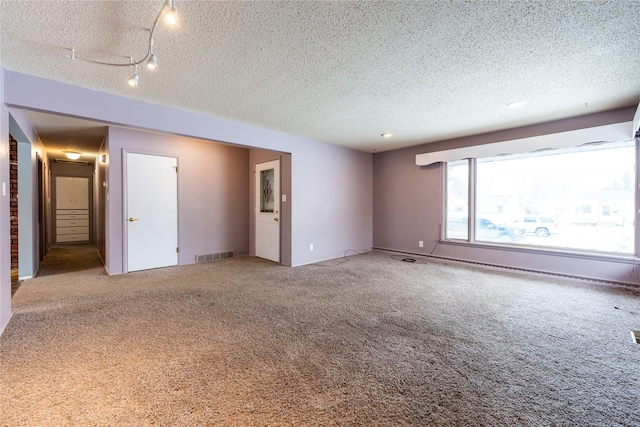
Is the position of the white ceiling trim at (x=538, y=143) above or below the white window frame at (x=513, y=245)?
above

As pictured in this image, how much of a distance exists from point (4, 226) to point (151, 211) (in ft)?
7.43

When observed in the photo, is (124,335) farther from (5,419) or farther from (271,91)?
(271,91)

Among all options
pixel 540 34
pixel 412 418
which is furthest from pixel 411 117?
pixel 412 418

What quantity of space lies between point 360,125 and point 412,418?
3807 millimetres

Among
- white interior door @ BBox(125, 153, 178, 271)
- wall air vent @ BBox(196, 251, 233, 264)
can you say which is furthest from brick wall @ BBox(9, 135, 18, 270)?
wall air vent @ BBox(196, 251, 233, 264)

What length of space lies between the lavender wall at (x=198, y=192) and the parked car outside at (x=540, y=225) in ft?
17.1

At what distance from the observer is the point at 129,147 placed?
4.49 m

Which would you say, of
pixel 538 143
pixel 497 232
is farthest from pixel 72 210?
pixel 538 143

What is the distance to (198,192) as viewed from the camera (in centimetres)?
532

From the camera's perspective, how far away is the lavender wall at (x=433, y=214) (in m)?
3.89

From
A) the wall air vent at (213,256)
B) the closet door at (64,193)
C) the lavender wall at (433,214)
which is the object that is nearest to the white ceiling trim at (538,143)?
the lavender wall at (433,214)

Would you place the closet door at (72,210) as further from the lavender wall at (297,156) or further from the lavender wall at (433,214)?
the lavender wall at (433,214)

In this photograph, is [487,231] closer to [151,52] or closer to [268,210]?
[268,210]

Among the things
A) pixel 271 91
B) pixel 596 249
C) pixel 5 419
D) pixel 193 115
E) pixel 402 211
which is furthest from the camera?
pixel 402 211
